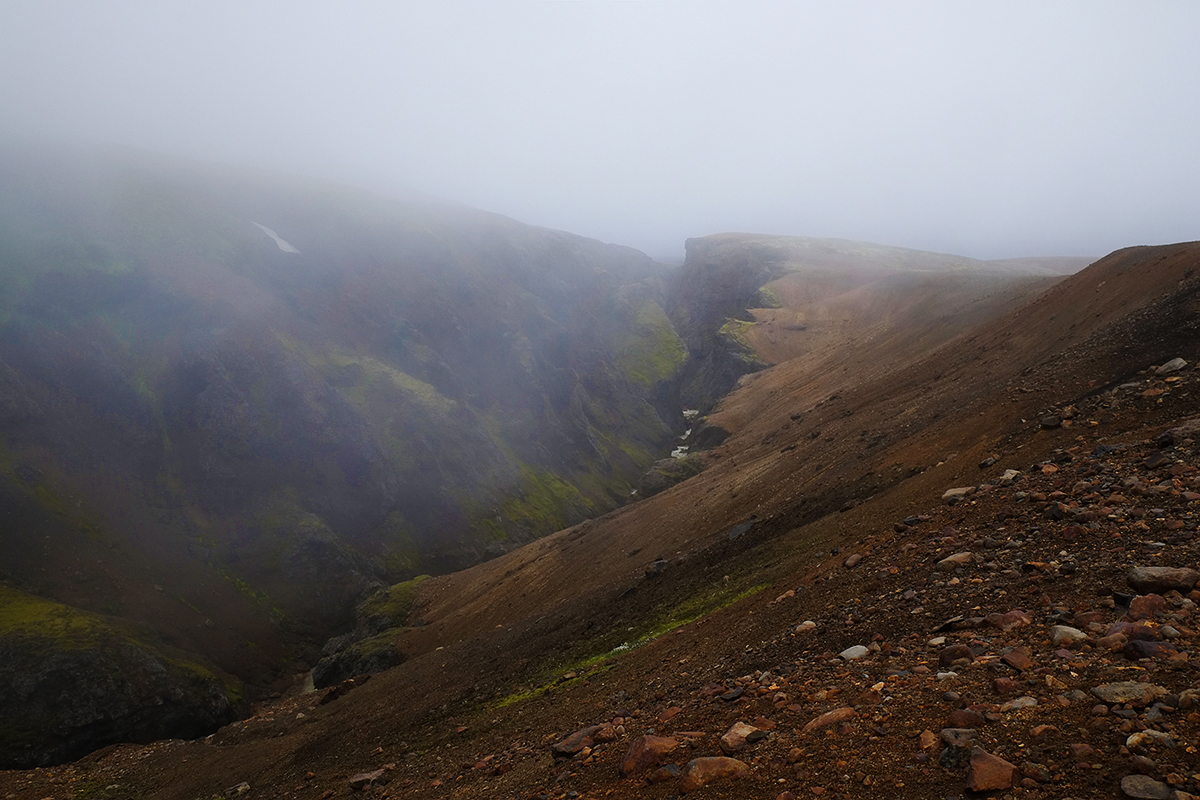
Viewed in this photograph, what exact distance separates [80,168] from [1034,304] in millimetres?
135582

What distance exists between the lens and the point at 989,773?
5.80 meters

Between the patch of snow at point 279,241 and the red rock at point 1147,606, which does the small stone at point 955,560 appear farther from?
the patch of snow at point 279,241

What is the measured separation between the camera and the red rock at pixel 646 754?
9.03 m

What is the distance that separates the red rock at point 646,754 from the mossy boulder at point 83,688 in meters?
47.8

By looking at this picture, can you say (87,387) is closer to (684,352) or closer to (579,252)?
(684,352)

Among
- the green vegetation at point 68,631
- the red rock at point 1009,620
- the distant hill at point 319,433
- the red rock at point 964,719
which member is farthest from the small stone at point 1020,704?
the green vegetation at point 68,631

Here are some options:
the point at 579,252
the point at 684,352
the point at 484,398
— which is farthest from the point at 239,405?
the point at 579,252

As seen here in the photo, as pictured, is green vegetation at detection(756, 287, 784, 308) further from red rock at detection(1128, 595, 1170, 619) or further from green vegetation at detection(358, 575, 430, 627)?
red rock at detection(1128, 595, 1170, 619)

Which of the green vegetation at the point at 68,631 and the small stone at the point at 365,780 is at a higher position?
the small stone at the point at 365,780

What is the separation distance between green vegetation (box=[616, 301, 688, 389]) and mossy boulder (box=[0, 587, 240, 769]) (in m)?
103

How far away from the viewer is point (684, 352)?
487 ft

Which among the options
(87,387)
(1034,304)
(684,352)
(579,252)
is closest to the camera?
(1034,304)


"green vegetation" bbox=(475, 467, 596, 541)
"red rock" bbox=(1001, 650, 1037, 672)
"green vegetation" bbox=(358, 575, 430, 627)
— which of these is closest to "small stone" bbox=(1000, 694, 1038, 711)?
"red rock" bbox=(1001, 650, 1037, 672)

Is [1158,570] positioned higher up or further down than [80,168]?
further down
